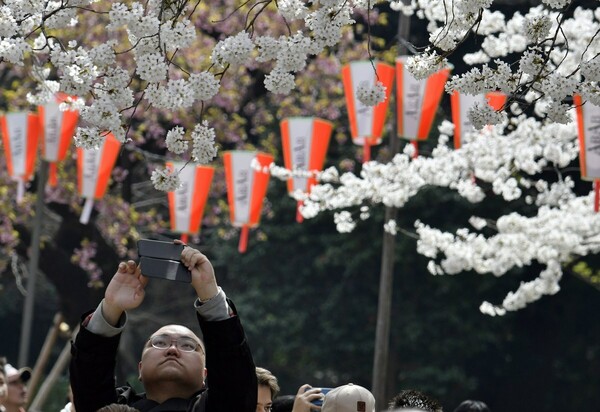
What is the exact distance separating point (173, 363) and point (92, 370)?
0.85ft

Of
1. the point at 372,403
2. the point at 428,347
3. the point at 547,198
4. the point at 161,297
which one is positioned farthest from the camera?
the point at 161,297

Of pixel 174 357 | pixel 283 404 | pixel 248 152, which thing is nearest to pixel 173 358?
pixel 174 357

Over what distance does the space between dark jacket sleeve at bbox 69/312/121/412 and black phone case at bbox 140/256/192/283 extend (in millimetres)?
334

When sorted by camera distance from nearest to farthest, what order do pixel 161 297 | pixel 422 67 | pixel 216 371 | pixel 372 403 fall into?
1. pixel 216 371
2. pixel 372 403
3. pixel 422 67
4. pixel 161 297

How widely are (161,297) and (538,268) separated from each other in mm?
9134

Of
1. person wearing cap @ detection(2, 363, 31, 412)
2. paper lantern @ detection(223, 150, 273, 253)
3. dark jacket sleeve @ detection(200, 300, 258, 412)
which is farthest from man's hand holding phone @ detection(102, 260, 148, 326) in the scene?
paper lantern @ detection(223, 150, 273, 253)

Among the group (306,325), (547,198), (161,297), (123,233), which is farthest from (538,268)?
(547,198)

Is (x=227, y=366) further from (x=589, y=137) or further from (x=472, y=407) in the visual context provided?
(x=589, y=137)

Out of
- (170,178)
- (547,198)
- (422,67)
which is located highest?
(547,198)

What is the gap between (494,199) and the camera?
26.8 m

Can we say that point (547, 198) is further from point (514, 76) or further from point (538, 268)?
point (538, 268)

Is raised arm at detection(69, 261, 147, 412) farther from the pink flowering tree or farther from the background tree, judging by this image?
the background tree

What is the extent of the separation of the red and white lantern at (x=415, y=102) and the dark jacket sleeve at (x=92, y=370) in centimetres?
968

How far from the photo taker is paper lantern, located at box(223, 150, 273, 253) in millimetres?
16094
